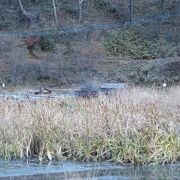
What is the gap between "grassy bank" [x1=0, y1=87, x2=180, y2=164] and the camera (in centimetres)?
1408

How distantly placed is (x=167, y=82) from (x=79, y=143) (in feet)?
69.3

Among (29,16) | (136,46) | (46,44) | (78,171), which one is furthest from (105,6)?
(78,171)

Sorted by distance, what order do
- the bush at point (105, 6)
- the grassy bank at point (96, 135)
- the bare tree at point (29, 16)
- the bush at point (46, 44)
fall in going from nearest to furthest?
the grassy bank at point (96, 135), the bush at point (46, 44), the bare tree at point (29, 16), the bush at point (105, 6)

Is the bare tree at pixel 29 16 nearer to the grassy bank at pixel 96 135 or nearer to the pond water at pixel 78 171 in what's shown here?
the grassy bank at pixel 96 135

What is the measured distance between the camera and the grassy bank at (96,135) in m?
14.1

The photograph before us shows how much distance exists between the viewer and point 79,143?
1443 centimetres

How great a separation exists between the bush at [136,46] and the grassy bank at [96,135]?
86.3ft

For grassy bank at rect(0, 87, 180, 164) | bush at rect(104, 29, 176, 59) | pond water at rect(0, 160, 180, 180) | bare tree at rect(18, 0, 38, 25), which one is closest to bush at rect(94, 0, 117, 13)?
bush at rect(104, 29, 176, 59)

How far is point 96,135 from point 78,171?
1075 millimetres

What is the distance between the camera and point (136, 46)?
141 feet

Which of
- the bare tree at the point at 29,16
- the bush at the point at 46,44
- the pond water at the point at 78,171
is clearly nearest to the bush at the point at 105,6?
the bare tree at the point at 29,16

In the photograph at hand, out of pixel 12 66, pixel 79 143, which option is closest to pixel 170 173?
pixel 79 143

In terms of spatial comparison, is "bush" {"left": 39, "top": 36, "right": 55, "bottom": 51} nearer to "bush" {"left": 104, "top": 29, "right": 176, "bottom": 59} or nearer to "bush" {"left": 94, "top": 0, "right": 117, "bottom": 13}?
"bush" {"left": 104, "top": 29, "right": 176, "bottom": 59}

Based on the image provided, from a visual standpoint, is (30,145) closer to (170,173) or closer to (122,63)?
(170,173)
